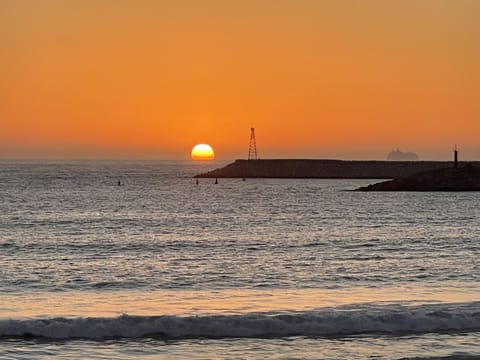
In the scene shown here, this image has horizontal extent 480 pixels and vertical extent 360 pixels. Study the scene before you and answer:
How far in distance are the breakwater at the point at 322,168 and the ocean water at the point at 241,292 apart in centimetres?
12626

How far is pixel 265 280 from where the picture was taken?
25688 millimetres

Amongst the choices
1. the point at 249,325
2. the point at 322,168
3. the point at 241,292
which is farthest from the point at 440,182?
the point at 249,325

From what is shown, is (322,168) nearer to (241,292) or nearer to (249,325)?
(241,292)

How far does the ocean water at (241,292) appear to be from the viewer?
1627 centimetres

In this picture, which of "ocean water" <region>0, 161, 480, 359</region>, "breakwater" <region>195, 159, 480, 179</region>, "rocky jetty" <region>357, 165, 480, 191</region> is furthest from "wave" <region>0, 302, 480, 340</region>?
"breakwater" <region>195, 159, 480, 179</region>

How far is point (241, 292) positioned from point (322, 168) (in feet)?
513

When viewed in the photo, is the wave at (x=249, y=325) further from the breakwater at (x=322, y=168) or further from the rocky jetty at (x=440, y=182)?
the breakwater at (x=322, y=168)

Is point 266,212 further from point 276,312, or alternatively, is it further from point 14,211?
point 276,312

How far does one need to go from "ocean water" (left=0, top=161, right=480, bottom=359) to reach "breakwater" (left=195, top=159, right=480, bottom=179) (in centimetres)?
12626

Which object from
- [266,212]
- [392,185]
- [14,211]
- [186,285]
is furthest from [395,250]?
[392,185]

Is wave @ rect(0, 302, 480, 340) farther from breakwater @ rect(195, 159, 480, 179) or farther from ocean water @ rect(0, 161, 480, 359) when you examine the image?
breakwater @ rect(195, 159, 480, 179)

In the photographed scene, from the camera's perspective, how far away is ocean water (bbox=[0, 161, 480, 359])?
1627 centimetres

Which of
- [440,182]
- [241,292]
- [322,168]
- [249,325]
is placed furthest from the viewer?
[322,168]

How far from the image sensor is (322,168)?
178125 millimetres
